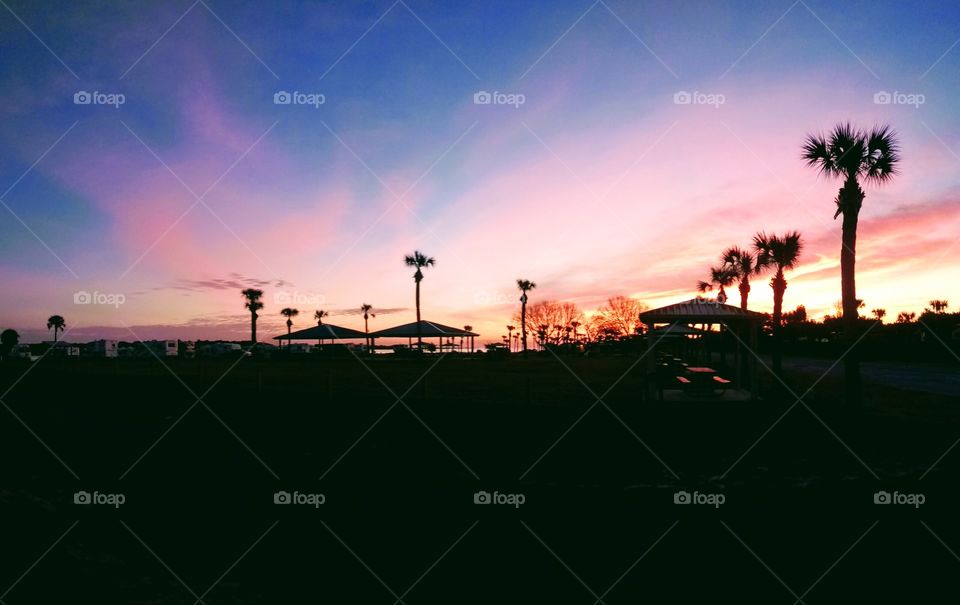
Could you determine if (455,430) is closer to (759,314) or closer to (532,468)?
(532,468)

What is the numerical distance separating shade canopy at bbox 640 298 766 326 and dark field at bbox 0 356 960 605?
484cm

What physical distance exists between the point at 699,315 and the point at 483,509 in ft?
43.4

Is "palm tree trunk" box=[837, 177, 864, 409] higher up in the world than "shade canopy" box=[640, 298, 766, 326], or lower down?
higher up

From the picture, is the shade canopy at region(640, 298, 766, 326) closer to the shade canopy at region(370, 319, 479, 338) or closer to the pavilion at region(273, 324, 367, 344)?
the shade canopy at region(370, 319, 479, 338)

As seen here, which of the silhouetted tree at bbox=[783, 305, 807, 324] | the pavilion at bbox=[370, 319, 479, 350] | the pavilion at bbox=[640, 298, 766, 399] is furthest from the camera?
the silhouetted tree at bbox=[783, 305, 807, 324]

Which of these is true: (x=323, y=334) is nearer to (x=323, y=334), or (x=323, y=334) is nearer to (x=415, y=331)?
(x=323, y=334)

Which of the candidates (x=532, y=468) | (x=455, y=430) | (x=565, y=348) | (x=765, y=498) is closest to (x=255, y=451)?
(x=455, y=430)

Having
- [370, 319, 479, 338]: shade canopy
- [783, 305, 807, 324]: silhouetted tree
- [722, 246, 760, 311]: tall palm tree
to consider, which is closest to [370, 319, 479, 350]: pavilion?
[370, 319, 479, 338]: shade canopy

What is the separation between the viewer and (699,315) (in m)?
18.5

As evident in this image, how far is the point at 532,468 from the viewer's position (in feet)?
30.1

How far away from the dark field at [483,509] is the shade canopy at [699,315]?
191 inches

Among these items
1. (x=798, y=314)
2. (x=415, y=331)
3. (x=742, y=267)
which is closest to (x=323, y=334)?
(x=415, y=331)

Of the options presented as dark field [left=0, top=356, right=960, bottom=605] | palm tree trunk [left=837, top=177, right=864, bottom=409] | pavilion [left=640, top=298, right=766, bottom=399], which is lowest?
dark field [left=0, top=356, right=960, bottom=605]

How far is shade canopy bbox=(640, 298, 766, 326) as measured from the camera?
1855 cm
